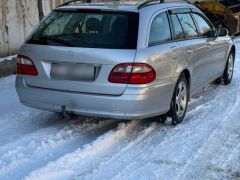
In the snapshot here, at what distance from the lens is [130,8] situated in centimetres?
601

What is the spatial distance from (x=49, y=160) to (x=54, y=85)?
1090mm

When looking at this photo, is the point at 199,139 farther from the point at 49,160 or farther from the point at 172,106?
the point at 49,160

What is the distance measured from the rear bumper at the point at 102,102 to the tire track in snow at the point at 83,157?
1.02 ft

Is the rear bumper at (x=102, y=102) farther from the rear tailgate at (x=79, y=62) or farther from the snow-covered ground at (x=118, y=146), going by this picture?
the snow-covered ground at (x=118, y=146)

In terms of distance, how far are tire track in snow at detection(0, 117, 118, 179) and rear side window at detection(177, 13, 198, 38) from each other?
1704 mm

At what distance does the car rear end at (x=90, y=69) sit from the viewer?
5.55 metres

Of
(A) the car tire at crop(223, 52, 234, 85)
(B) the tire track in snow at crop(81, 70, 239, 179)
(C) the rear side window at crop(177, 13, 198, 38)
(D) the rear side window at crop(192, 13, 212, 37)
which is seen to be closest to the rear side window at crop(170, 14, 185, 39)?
(C) the rear side window at crop(177, 13, 198, 38)

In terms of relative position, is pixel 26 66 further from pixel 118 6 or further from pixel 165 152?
pixel 165 152

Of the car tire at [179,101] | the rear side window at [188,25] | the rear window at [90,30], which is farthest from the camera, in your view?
the rear side window at [188,25]

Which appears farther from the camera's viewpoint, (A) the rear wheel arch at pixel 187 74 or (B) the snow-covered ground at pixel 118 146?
(A) the rear wheel arch at pixel 187 74

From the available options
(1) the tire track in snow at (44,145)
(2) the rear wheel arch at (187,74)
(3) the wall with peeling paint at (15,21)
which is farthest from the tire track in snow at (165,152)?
(3) the wall with peeling paint at (15,21)

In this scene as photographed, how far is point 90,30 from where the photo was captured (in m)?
5.87

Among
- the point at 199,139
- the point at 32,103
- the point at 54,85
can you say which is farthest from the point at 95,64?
the point at 199,139

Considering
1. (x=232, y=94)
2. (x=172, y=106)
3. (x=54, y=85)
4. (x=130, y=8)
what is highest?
(x=130, y=8)
